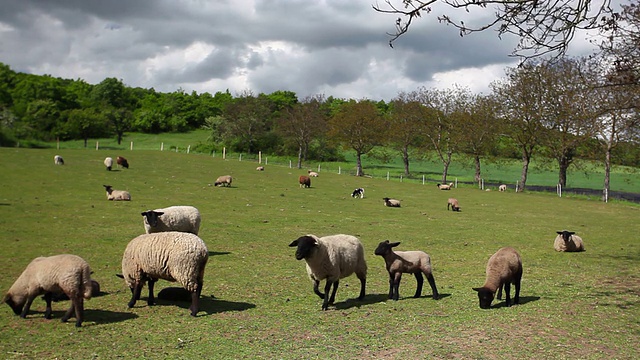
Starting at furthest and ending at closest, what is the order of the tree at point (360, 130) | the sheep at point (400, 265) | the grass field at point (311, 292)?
the tree at point (360, 130) → the sheep at point (400, 265) → the grass field at point (311, 292)

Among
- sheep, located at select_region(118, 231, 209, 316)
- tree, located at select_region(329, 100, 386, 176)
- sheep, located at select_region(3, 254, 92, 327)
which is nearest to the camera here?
sheep, located at select_region(3, 254, 92, 327)

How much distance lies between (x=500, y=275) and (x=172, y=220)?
998 centimetres

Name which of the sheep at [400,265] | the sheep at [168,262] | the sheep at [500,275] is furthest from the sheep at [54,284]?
the sheep at [500,275]

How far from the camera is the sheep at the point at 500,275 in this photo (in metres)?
10.4

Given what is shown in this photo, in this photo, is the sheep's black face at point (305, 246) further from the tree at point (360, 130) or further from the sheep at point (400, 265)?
the tree at point (360, 130)

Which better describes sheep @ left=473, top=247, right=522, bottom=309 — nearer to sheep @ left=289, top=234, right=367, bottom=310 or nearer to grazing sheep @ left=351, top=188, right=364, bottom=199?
sheep @ left=289, top=234, right=367, bottom=310

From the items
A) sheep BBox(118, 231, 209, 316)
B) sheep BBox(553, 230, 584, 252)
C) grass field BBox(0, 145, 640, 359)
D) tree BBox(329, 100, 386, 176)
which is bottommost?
grass field BBox(0, 145, 640, 359)

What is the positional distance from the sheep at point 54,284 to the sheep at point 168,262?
1154mm

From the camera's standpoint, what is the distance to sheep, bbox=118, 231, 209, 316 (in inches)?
376

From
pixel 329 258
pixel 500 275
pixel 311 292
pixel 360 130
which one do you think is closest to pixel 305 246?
pixel 329 258

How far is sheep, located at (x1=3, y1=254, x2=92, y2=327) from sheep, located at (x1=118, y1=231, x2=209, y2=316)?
1154 millimetres

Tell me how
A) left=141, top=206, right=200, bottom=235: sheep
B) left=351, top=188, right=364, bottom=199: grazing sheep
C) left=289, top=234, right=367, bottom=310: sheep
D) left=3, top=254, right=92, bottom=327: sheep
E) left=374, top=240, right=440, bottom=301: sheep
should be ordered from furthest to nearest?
1. left=351, top=188, right=364, bottom=199: grazing sheep
2. left=141, top=206, right=200, bottom=235: sheep
3. left=374, top=240, right=440, bottom=301: sheep
4. left=289, top=234, right=367, bottom=310: sheep
5. left=3, top=254, right=92, bottom=327: sheep

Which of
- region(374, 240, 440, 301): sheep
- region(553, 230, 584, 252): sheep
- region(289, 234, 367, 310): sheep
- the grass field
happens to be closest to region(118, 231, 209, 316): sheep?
the grass field

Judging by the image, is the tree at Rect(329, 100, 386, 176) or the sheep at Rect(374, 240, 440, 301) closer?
the sheep at Rect(374, 240, 440, 301)
